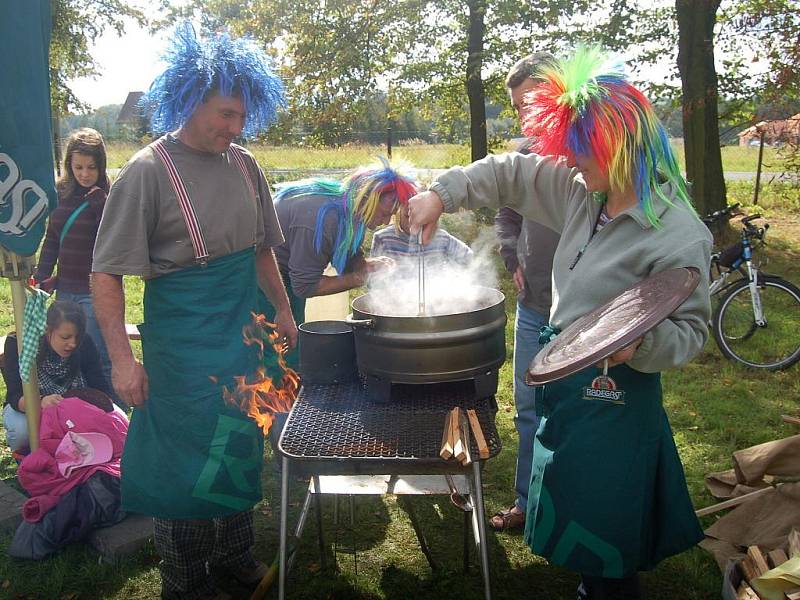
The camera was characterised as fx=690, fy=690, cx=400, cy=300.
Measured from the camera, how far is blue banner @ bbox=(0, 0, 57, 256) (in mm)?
2611

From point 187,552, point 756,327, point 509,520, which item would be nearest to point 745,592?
point 509,520

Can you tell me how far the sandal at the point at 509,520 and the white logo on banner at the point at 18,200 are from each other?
2.44 m

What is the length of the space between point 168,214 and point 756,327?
5121 mm

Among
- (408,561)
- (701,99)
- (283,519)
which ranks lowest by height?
(408,561)

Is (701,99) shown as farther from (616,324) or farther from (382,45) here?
(616,324)

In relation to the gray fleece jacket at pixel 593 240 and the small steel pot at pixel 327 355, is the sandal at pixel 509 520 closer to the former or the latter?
the small steel pot at pixel 327 355

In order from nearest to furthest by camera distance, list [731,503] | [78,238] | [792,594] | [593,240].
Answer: [593,240]
[792,594]
[731,503]
[78,238]

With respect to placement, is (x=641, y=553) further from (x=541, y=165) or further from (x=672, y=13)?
(x=672, y=13)

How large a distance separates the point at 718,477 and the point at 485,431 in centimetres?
195

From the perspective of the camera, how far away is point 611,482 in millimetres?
1974

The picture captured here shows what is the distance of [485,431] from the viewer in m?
2.29

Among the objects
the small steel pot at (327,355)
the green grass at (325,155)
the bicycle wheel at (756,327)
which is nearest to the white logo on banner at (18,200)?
the small steel pot at (327,355)

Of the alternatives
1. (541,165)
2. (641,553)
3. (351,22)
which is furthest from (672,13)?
(641,553)

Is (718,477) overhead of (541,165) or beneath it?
beneath
